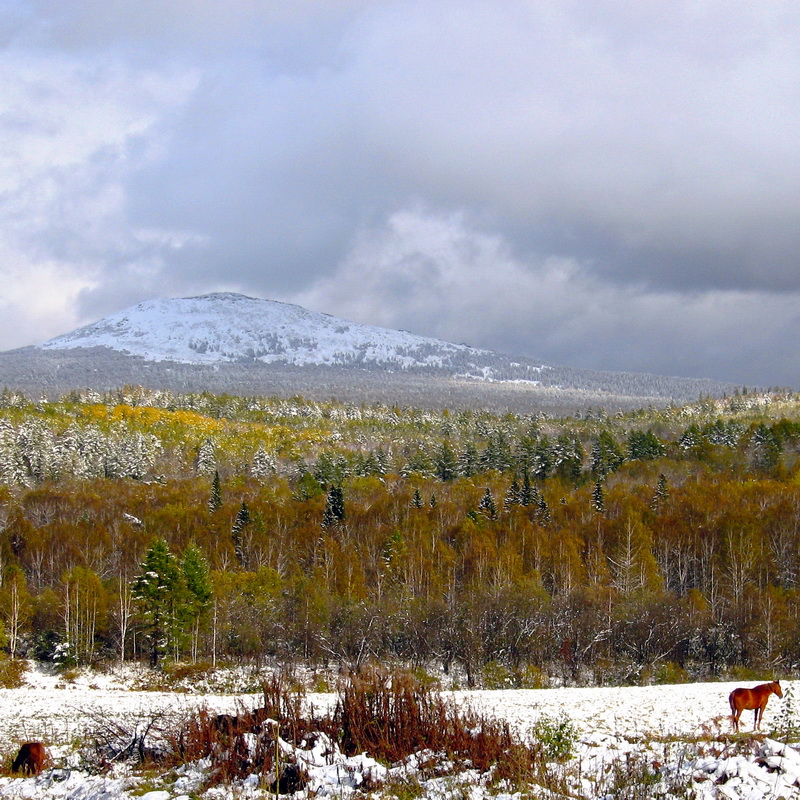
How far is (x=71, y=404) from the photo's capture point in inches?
7657

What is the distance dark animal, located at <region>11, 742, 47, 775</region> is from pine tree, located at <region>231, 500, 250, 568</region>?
53.6 meters

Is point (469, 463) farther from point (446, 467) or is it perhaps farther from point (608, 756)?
point (608, 756)

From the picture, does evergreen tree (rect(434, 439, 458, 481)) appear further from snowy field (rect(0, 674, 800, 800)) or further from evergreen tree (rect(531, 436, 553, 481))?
snowy field (rect(0, 674, 800, 800))

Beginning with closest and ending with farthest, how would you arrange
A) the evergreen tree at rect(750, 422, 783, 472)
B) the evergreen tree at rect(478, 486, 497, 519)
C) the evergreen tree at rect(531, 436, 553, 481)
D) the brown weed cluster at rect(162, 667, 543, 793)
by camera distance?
the brown weed cluster at rect(162, 667, 543, 793)
the evergreen tree at rect(478, 486, 497, 519)
the evergreen tree at rect(750, 422, 783, 472)
the evergreen tree at rect(531, 436, 553, 481)

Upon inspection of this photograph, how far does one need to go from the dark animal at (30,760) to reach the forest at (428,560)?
14093mm

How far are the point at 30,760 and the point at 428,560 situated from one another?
4926 centimetres

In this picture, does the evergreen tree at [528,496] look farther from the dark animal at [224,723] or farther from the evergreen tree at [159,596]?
the dark animal at [224,723]

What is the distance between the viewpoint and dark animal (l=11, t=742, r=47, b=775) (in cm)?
1301

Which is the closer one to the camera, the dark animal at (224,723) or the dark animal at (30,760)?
the dark animal at (224,723)

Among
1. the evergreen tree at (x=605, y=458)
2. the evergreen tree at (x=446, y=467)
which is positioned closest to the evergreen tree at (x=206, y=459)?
the evergreen tree at (x=446, y=467)

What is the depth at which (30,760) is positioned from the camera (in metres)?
13.1

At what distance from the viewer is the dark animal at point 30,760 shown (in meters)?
13.0

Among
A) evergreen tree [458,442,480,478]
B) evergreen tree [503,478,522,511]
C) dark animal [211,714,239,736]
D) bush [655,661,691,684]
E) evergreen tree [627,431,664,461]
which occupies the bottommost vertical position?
bush [655,661,691,684]

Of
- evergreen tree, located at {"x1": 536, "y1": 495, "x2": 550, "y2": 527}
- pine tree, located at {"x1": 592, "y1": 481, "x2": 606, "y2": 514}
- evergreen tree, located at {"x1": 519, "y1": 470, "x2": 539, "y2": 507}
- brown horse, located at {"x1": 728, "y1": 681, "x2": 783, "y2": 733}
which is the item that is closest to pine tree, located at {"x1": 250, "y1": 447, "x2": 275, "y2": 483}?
evergreen tree, located at {"x1": 519, "y1": 470, "x2": 539, "y2": 507}
